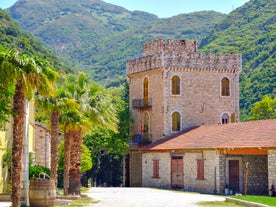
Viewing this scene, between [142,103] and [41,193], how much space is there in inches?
1146

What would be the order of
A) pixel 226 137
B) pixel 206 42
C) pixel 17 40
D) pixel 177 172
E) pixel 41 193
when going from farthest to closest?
pixel 206 42 < pixel 17 40 < pixel 177 172 < pixel 226 137 < pixel 41 193

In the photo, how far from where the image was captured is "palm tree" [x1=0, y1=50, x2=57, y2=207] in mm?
20953

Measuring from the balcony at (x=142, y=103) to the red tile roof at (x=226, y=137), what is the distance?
447cm

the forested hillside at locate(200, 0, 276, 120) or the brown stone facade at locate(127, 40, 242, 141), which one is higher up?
the forested hillside at locate(200, 0, 276, 120)

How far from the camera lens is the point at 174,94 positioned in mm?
49938

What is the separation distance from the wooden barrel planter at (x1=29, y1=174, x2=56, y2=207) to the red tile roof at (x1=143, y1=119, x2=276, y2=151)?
12607 millimetres

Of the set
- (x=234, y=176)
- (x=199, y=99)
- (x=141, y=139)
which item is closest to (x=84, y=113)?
(x=234, y=176)

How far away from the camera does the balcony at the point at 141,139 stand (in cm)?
5153

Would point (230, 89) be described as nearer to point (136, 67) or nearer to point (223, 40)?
point (136, 67)

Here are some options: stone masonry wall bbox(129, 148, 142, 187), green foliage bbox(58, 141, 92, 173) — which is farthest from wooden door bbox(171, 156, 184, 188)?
stone masonry wall bbox(129, 148, 142, 187)

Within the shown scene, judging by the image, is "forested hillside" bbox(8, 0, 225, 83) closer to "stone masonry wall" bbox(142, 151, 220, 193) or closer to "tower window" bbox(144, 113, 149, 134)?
"tower window" bbox(144, 113, 149, 134)

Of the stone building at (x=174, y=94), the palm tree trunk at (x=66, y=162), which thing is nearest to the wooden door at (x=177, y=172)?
the stone building at (x=174, y=94)

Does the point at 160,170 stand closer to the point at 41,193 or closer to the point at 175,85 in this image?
the point at 175,85

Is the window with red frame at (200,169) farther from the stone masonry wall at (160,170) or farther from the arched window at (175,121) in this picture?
the arched window at (175,121)
